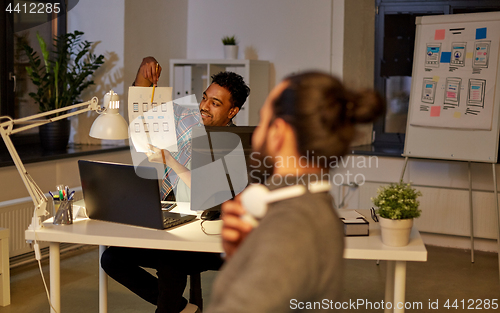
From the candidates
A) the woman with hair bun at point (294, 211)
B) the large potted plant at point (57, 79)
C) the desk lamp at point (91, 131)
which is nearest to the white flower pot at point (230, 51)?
the large potted plant at point (57, 79)

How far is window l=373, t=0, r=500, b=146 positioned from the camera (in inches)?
185

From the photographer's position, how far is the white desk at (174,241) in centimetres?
179

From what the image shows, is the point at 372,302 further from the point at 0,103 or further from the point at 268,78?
the point at 0,103

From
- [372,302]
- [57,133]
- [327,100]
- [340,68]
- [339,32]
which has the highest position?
[339,32]

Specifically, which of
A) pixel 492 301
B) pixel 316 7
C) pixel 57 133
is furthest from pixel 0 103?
pixel 492 301

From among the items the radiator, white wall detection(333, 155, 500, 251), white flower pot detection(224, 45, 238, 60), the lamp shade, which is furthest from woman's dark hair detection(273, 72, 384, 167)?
white flower pot detection(224, 45, 238, 60)

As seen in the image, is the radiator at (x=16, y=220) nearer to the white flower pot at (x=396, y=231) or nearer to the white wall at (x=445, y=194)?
the white flower pot at (x=396, y=231)

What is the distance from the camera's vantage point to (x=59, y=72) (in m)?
3.95

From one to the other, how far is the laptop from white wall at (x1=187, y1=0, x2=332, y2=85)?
2864mm

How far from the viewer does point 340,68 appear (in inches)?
176

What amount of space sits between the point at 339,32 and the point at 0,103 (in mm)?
2805

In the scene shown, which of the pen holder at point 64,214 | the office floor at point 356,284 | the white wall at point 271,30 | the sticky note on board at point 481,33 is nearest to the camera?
the pen holder at point 64,214

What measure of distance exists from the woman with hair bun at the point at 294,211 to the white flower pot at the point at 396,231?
3.59 ft

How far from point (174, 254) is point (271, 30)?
3.08m
